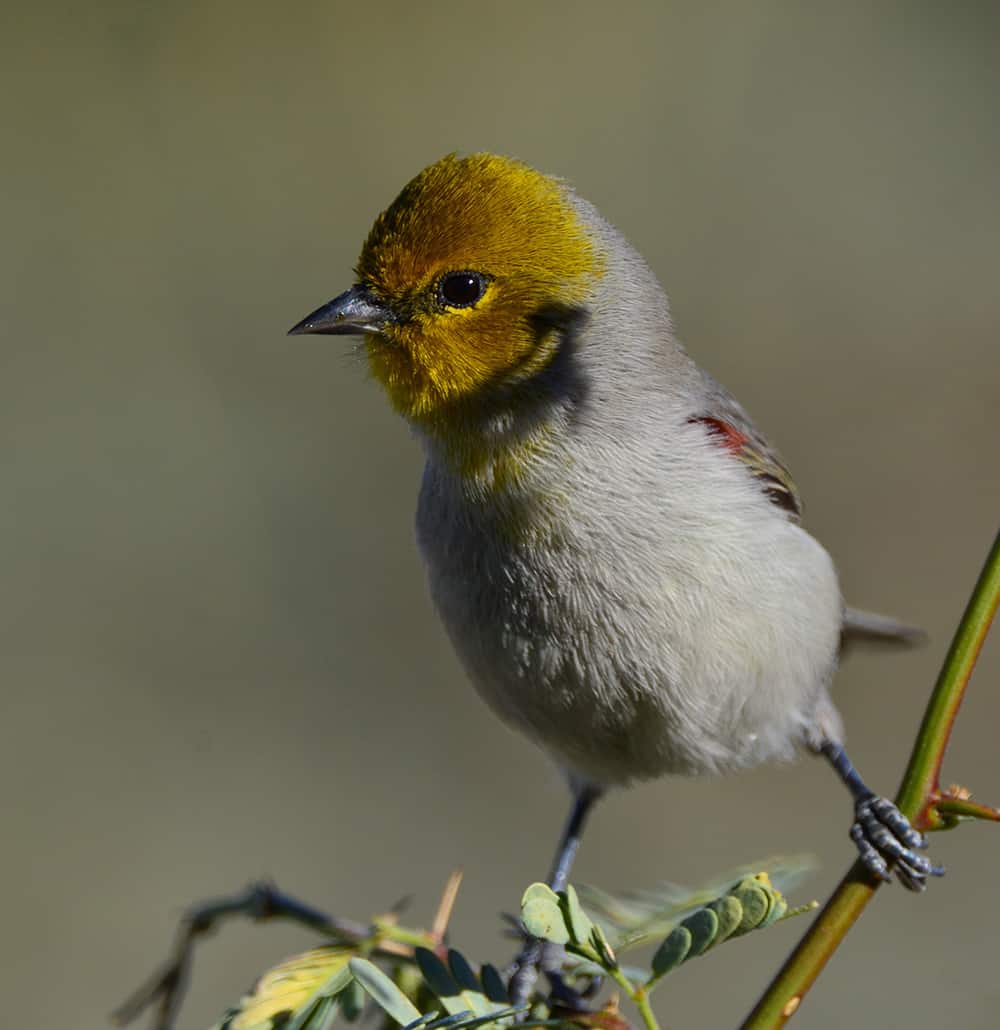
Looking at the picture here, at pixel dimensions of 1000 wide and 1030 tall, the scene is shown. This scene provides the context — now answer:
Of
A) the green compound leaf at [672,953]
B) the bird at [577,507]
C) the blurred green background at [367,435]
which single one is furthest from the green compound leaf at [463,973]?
the blurred green background at [367,435]

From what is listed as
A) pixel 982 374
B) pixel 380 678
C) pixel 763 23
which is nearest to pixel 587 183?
pixel 763 23

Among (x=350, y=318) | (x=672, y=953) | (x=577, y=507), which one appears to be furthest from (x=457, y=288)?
(x=672, y=953)

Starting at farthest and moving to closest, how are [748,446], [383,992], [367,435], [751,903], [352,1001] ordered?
[367,435], [748,446], [352,1001], [383,992], [751,903]

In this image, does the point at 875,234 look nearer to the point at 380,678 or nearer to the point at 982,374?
the point at 982,374

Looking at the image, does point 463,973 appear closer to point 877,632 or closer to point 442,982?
point 442,982

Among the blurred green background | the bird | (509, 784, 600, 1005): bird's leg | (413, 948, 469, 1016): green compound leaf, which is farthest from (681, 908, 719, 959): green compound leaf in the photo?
the blurred green background

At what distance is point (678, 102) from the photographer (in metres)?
5.94

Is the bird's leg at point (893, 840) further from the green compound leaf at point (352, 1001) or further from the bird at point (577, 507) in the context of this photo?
the green compound leaf at point (352, 1001)

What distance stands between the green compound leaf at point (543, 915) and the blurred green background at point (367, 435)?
8.56ft

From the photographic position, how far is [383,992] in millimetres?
1451

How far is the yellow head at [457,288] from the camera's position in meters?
2.50

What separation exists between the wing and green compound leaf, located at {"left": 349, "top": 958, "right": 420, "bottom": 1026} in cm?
145

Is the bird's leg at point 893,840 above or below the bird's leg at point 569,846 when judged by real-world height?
above

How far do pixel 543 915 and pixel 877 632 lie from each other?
1953 mm
